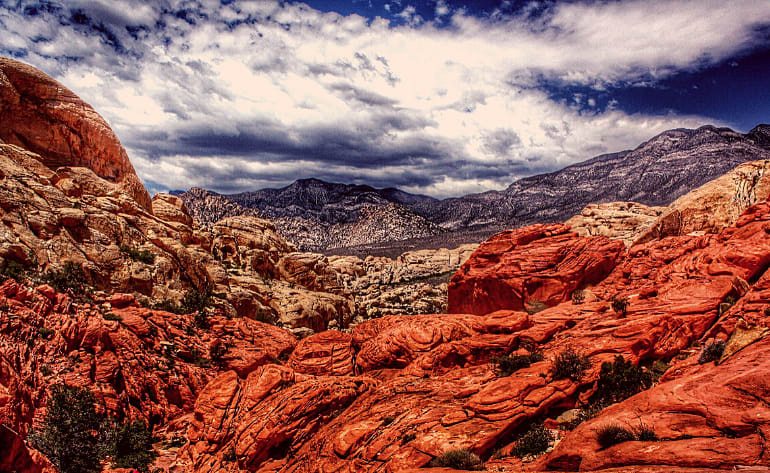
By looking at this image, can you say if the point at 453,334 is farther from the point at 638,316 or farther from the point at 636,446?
the point at 636,446

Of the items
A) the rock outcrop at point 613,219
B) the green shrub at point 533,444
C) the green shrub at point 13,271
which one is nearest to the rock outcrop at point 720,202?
the rock outcrop at point 613,219

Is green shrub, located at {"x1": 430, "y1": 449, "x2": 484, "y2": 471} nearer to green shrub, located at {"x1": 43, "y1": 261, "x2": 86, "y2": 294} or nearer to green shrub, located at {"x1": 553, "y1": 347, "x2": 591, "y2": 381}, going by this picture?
green shrub, located at {"x1": 553, "y1": 347, "x2": 591, "y2": 381}

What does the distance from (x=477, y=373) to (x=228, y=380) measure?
45.3 feet

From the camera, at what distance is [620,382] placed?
15125 millimetres

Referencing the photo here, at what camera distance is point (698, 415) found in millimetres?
8969

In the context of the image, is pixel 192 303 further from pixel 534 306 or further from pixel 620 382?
pixel 620 382

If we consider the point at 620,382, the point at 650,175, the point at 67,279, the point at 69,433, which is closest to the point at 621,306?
the point at 620,382

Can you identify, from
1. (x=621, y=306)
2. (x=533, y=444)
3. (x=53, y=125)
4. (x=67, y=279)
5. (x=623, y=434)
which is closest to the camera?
(x=623, y=434)

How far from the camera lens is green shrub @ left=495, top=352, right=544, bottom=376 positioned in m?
17.1

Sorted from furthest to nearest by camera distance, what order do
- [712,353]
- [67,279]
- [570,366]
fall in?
[67,279] → [570,366] → [712,353]

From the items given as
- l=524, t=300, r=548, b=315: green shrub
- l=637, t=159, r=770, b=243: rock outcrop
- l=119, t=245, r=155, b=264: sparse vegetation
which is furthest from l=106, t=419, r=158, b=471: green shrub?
l=637, t=159, r=770, b=243: rock outcrop

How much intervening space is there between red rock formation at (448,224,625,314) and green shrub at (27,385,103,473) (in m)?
29.6

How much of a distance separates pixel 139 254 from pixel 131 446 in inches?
831

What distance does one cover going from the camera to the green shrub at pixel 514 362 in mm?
17062
